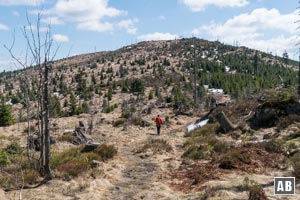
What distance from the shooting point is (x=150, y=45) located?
130 meters

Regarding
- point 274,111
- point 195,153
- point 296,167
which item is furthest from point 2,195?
point 274,111

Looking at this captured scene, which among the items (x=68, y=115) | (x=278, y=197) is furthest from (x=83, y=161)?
(x=68, y=115)

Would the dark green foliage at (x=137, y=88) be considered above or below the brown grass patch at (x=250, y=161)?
above

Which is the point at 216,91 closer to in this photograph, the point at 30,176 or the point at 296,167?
the point at 296,167

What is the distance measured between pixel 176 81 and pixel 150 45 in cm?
6591

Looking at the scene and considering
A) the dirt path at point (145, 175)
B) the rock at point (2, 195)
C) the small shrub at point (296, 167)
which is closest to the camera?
the rock at point (2, 195)

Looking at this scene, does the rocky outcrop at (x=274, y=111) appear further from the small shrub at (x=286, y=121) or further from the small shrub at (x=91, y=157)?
the small shrub at (x=91, y=157)

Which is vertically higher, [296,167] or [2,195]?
[296,167]

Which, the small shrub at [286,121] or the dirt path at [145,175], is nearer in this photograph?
the dirt path at [145,175]

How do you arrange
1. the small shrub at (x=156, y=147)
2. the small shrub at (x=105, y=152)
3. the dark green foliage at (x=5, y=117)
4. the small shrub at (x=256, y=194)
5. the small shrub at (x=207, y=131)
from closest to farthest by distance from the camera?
the small shrub at (x=256, y=194), the small shrub at (x=105, y=152), the small shrub at (x=156, y=147), the small shrub at (x=207, y=131), the dark green foliage at (x=5, y=117)

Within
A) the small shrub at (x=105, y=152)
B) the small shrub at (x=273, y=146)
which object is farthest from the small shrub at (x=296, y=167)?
the small shrub at (x=105, y=152)

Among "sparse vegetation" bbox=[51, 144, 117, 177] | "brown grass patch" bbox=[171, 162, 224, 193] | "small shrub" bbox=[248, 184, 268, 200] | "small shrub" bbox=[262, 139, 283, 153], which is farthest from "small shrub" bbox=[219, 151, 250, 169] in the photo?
"sparse vegetation" bbox=[51, 144, 117, 177]

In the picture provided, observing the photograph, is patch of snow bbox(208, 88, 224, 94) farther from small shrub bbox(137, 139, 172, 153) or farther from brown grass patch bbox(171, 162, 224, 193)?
brown grass patch bbox(171, 162, 224, 193)

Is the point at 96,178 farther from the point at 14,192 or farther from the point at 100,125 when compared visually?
the point at 100,125
